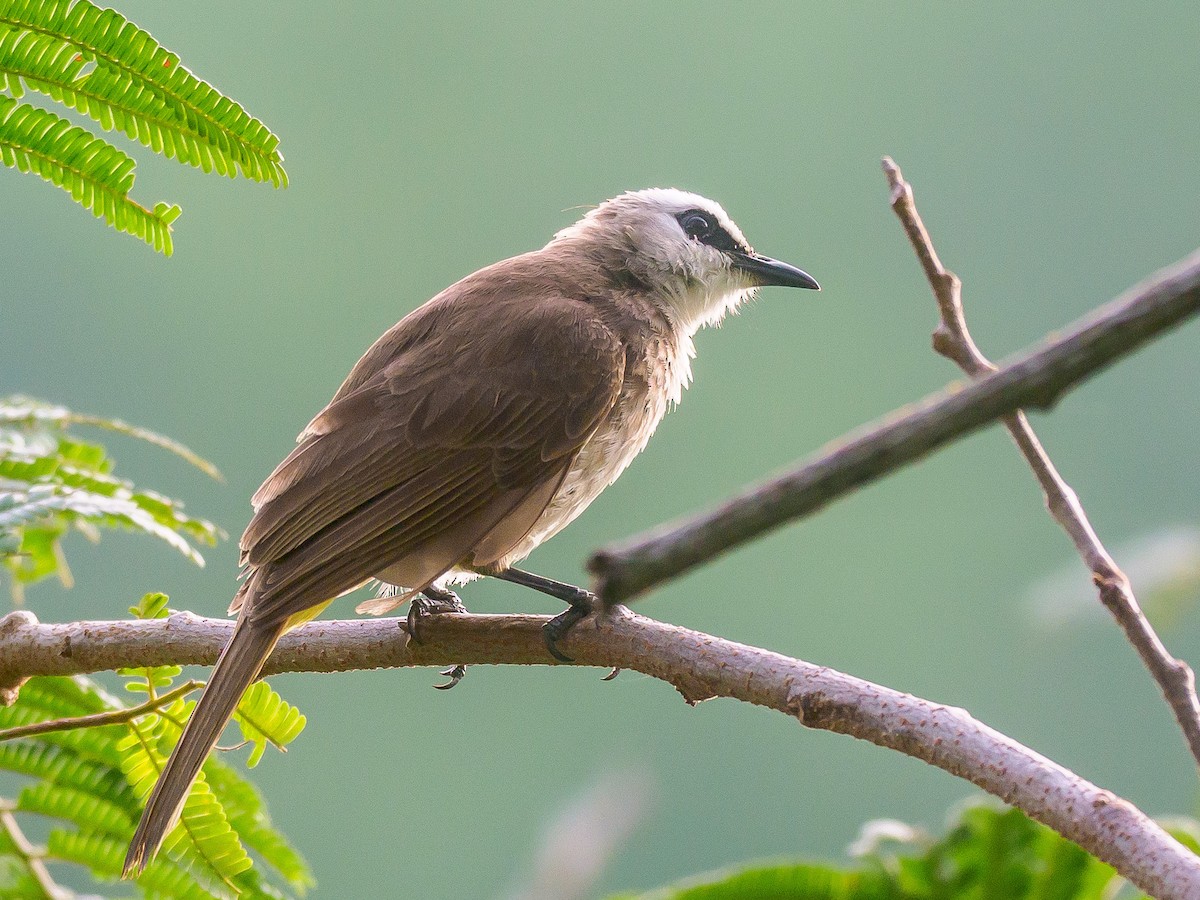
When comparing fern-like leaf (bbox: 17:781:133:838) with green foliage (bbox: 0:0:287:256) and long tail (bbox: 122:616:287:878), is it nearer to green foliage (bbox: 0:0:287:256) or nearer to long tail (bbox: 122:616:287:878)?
long tail (bbox: 122:616:287:878)

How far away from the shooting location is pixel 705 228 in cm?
308

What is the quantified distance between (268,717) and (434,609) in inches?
13.4

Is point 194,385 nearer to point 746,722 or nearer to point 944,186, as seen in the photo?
point 746,722

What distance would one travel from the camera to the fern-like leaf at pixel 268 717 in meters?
1.90

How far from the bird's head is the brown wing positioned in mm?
430

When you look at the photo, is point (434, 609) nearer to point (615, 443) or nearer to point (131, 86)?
point (615, 443)

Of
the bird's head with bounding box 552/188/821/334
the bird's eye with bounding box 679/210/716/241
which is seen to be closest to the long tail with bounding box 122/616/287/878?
the bird's head with bounding box 552/188/821/334

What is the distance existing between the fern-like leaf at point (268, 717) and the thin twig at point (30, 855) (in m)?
0.37

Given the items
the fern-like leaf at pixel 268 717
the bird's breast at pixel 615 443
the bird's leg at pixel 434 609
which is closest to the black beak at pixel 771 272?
the bird's breast at pixel 615 443

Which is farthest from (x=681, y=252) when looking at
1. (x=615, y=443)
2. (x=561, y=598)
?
(x=561, y=598)

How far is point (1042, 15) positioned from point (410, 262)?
836 centimetres

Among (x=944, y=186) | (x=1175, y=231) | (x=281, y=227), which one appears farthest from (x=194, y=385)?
Answer: (x=1175, y=231)

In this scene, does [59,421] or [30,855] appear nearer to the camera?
[30,855]

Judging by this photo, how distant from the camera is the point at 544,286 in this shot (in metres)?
2.62
